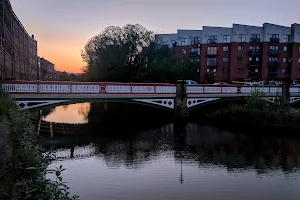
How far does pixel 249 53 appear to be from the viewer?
5375 centimetres

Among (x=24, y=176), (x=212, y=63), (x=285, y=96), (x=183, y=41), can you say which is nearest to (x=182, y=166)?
(x=24, y=176)

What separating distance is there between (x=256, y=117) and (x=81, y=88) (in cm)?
1532

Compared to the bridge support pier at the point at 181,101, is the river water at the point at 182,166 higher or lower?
lower

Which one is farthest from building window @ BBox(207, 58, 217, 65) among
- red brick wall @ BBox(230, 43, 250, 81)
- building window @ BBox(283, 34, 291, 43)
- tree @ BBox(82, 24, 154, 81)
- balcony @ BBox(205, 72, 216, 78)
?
building window @ BBox(283, 34, 291, 43)

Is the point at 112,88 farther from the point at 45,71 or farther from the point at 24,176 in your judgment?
the point at 45,71

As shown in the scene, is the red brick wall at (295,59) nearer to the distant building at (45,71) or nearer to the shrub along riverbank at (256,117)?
the shrub along riverbank at (256,117)

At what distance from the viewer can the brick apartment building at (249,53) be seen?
5331 centimetres

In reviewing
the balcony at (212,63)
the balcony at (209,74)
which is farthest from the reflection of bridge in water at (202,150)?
the balcony at (212,63)

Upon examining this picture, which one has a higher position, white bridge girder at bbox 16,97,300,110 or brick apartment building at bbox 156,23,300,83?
brick apartment building at bbox 156,23,300,83

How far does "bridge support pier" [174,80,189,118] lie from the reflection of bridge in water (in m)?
4.93

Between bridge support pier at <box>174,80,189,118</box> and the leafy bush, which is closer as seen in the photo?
the leafy bush

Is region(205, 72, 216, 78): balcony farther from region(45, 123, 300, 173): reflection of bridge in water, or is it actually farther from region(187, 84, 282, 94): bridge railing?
region(45, 123, 300, 173): reflection of bridge in water

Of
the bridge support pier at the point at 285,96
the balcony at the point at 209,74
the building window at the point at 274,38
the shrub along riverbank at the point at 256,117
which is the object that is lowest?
the shrub along riverbank at the point at 256,117

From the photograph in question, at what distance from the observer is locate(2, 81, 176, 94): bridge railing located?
18.3 meters
